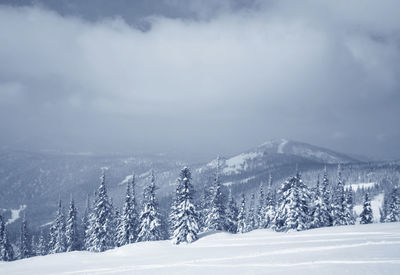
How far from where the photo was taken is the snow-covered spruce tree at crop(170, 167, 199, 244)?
40.5 meters

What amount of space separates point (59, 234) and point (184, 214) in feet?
126

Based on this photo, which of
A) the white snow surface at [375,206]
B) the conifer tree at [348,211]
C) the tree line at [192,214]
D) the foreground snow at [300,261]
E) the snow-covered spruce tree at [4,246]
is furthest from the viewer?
the white snow surface at [375,206]

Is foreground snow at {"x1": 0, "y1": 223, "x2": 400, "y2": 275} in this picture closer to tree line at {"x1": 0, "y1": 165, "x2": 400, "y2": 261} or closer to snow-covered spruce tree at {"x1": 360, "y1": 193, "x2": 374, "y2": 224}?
tree line at {"x1": 0, "y1": 165, "x2": 400, "y2": 261}

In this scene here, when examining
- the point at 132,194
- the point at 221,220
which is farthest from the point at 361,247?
the point at 132,194

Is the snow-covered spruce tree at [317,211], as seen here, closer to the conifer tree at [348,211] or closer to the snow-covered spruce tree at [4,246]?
Result: the conifer tree at [348,211]

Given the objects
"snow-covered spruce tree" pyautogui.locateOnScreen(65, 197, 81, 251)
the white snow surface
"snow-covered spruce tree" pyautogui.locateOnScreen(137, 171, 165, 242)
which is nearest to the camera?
"snow-covered spruce tree" pyautogui.locateOnScreen(137, 171, 165, 242)

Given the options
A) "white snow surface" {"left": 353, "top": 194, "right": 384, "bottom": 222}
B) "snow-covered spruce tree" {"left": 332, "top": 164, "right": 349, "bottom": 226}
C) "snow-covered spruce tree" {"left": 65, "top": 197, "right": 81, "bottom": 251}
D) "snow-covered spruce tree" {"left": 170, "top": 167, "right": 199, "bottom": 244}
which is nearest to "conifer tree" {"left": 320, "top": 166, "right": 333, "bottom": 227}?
"snow-covered spruce tree" {"left": 332, "top": 164, "right": 349, "bottom": 226}

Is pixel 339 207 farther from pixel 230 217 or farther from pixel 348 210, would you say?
pixel 230 217

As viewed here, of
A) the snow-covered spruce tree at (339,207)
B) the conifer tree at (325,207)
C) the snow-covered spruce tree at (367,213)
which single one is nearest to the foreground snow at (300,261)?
the conifer tree at (325,207)

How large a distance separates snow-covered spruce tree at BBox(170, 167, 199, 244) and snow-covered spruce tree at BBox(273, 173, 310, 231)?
45.3 ft

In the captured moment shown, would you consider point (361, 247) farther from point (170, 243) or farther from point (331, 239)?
point (170, 243)

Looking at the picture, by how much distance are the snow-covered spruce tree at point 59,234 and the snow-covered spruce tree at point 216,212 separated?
33693mm

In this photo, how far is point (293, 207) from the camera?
4438cm

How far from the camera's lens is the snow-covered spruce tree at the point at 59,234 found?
62.9 meters
